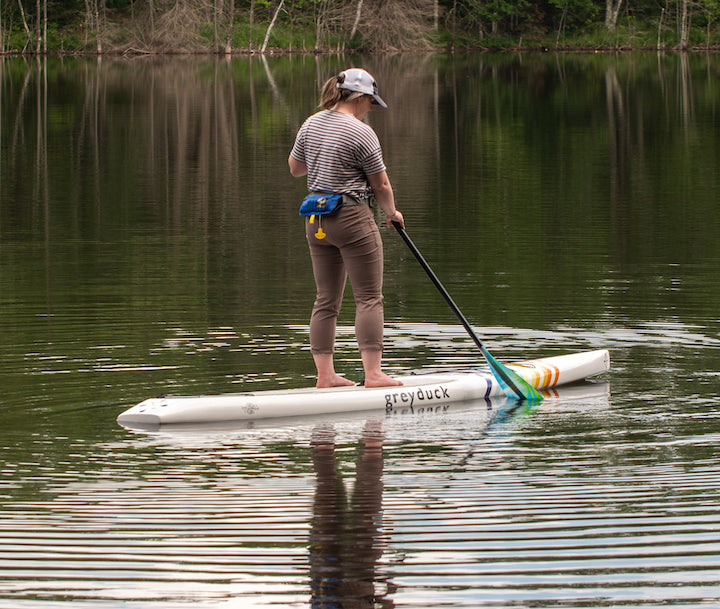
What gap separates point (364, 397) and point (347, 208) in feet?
3.41

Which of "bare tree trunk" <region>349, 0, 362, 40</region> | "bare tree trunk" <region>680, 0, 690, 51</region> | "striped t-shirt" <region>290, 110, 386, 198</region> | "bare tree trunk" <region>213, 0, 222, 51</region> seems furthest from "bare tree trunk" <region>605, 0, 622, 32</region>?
"striped t-shirt" <region>290, 110, 386, 198</region>

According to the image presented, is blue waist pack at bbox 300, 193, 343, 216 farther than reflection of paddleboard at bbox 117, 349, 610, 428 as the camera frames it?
Yes

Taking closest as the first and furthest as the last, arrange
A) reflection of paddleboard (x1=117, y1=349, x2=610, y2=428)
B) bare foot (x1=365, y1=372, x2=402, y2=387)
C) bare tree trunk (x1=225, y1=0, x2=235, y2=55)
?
1. reflection of paddleboard (x1=117, y1=349, x2=610, y2=428)
2. bare foot (x1=365, y1=372, x2=402, y2=387)
3. bare tree trunk (x1=225, y1=0, x2=235, y2=55)

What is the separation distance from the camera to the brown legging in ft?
23.7

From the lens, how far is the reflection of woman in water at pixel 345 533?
4395mm

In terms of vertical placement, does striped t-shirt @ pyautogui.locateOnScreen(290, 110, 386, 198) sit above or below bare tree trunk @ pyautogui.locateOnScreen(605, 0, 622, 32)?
below

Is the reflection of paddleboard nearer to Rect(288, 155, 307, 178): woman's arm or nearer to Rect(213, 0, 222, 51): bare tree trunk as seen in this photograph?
Rect(288, 155, 307, 178): woman's arm

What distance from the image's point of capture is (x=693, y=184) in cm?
1897

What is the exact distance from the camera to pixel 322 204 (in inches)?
283

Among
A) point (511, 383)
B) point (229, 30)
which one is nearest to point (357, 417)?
point (511, 383)

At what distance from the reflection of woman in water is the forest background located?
187 feet

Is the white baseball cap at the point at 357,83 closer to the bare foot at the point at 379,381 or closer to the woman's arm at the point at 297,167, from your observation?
the woman's arm at the point at 297,167

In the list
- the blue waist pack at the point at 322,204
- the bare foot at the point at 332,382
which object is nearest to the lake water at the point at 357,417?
the bare foot at the point at 332,382

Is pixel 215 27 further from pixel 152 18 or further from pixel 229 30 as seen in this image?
pixel 152 18
